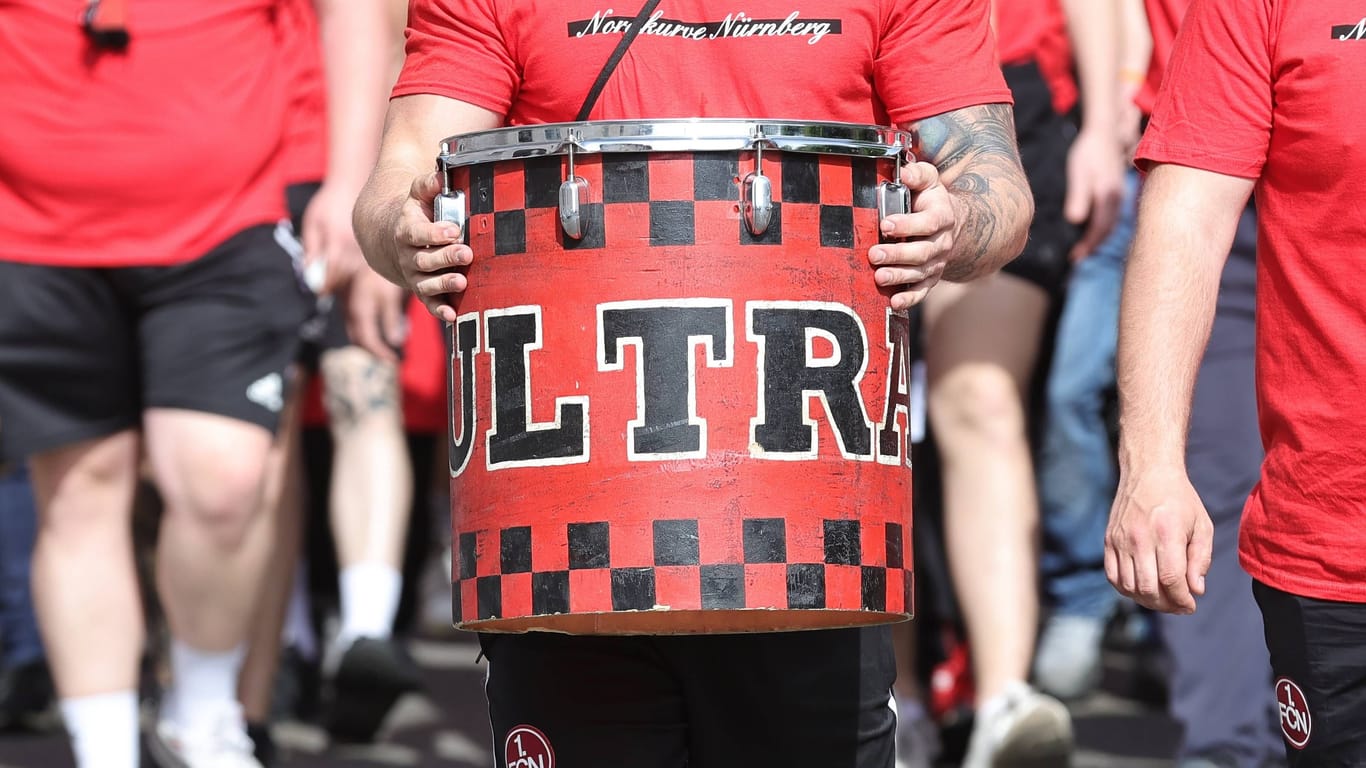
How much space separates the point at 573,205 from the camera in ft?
9.14

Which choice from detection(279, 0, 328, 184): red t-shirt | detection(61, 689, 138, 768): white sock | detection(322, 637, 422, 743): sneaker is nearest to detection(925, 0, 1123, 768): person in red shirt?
detection(322, 637, 422, 743): sneaker

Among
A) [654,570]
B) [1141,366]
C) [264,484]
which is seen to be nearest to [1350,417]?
[1141,366]

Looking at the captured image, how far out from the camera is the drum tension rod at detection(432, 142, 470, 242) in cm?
293

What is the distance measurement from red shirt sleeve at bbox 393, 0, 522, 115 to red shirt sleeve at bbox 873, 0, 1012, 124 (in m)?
0.54

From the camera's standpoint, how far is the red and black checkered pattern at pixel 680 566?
9.09ft

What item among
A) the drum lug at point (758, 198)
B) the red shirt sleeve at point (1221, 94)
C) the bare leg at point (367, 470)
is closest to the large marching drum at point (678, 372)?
the drum lug at point (758, 198)

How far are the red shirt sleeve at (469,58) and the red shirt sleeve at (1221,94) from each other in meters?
0.95

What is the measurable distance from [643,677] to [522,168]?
2.55ft

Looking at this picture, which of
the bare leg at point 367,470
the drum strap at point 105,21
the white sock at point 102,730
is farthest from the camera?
the bare leg at point 367,470

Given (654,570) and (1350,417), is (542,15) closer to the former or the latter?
(654,570)

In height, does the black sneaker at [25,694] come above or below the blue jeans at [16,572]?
below

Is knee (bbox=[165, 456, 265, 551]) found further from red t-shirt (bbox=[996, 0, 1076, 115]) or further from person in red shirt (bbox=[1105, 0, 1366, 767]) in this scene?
person in red shirt (bbox=[1105, 0, 1366, 767])

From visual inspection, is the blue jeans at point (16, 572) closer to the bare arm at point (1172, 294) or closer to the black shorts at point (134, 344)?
the black shorts at point (134, 344)

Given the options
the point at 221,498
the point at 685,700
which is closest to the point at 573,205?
the point at 685,700
